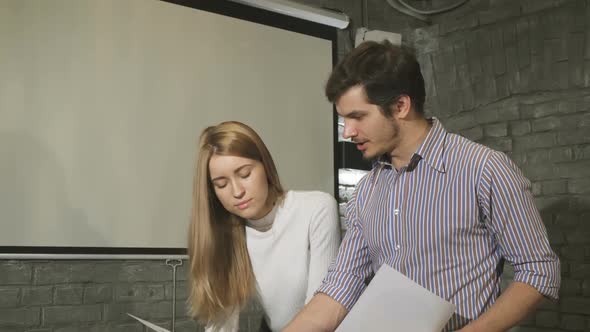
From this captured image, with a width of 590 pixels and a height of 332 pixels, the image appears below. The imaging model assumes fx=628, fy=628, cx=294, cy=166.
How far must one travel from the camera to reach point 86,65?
277 centimetres

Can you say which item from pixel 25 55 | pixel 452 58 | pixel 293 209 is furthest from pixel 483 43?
pixel 25 55

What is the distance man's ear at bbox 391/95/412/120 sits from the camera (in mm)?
1487

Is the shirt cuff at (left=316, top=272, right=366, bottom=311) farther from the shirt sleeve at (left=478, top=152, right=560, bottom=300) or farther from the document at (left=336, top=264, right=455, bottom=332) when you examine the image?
the shirt sleeve at (left=478, top=152, right=560, bottom=300)

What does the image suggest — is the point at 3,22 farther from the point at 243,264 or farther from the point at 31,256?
the point at 243,264

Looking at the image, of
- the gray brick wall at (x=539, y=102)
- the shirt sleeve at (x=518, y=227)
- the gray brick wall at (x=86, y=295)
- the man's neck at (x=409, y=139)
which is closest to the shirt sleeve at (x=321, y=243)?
the man's neck at (x=409, y=139)

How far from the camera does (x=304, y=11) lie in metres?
3.38

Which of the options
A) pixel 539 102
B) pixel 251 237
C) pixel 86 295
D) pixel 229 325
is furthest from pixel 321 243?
pixel 539 102

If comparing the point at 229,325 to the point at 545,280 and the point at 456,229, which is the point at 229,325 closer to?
the point at 456,229

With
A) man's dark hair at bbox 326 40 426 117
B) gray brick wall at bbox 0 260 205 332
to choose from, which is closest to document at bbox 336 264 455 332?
man's dark hair at bbox 326 40 426 117

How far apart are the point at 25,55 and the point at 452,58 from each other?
7.23ft

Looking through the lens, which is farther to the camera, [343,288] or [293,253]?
[293,253]

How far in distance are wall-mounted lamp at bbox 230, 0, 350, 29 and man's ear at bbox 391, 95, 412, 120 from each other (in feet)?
6.36

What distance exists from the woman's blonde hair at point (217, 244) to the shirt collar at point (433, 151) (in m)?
0.53

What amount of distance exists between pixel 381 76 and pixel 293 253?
632 mm
